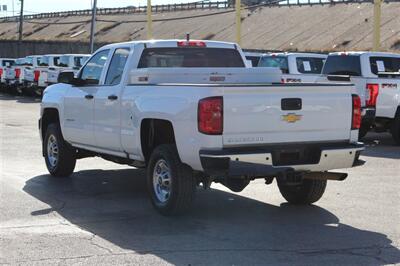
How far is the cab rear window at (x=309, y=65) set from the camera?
18.8 m

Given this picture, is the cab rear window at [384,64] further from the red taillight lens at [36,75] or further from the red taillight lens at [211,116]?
the red taillight lens at [36,75]

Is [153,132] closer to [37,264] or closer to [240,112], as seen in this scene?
[240,112]

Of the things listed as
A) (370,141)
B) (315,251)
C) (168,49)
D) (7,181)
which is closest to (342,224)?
(315,251)

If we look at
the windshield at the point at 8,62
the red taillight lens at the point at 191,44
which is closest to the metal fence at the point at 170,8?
the windshield at the point at 8,62

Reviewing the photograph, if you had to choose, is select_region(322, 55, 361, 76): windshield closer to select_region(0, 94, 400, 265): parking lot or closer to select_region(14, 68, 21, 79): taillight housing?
select_region(0, 94, 400, 265): parking lot

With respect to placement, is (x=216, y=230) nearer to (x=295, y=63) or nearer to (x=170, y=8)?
(x=295, y=63)

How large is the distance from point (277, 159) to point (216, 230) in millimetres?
981

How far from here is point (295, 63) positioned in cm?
1855

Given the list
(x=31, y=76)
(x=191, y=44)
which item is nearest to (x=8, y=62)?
(x=31, y=76)

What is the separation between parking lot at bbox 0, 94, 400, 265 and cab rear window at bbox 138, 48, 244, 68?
1760mm

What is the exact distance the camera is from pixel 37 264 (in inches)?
229

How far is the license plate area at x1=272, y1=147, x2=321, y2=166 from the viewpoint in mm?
7109

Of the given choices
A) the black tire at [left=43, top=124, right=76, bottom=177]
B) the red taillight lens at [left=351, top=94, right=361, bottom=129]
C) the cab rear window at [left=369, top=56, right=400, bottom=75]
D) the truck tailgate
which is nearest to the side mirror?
the black tire at [left=43, top=124, right=76, bottom=177]

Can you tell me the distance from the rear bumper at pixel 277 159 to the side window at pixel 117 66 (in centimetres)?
241
